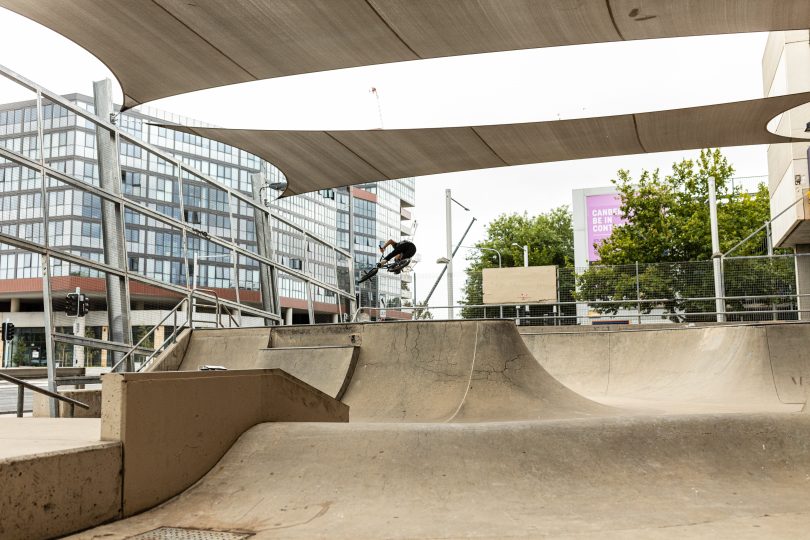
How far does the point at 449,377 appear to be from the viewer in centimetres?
966

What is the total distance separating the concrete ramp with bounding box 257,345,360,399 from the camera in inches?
392

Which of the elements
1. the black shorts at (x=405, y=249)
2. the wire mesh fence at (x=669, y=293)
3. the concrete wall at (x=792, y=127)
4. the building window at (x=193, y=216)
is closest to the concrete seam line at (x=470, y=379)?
the black shorts at (x=405, y=249)

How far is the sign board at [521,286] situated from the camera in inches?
799

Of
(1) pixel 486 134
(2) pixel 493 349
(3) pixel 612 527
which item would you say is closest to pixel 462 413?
(2) pixel 493 349

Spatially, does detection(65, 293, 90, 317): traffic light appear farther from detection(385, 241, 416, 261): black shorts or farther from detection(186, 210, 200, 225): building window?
detection(385, 241, 416, 261): black shorts

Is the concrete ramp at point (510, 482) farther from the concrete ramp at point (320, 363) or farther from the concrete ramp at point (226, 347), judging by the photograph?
the concrete ramp at point (226, 347)

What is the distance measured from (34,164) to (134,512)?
22.6 feet

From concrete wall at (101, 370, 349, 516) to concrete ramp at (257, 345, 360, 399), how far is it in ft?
10.6

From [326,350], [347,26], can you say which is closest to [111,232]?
[326,350]

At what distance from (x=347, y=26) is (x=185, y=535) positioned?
20.6 ft

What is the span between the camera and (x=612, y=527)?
4629mm

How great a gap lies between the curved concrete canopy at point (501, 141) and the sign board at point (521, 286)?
23.9 feet

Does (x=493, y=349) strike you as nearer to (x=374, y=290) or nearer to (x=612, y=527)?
(x=612, y=527)

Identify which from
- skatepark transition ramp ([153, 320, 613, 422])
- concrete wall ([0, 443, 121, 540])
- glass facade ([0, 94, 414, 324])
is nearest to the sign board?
glass facade ([0, 94, 414, 324])
